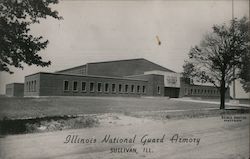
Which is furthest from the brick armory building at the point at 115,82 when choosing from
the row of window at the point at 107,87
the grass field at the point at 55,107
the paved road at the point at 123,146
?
the paved road at the point at 123,146

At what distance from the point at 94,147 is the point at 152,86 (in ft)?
116

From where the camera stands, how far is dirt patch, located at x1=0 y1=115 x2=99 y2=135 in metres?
9.86

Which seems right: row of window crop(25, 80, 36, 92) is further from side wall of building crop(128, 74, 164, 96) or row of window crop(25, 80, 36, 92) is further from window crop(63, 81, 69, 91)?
side wall of building crop(128, 74, 164, 96)

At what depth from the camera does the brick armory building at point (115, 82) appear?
3275 centimetres

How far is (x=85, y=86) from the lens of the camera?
3700cm

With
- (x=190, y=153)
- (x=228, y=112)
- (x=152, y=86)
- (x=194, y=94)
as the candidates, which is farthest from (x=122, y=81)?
(x=190, y=153)

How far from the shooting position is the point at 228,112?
19.4m

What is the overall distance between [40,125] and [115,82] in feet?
96.2

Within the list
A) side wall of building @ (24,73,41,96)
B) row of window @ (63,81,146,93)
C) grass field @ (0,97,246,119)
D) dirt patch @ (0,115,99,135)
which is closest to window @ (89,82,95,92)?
row of window @ (63,81,146,93)

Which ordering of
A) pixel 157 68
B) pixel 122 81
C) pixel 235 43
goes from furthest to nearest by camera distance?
pixel 157 68
pixel 122 81
pixel 235 43

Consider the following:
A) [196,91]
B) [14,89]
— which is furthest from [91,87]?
[196,91]

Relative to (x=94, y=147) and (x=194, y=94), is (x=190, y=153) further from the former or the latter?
(x=194, y=94)

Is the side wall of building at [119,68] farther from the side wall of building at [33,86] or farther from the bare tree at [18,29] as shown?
the bare tree at [18,29]

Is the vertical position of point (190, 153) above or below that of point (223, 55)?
below
